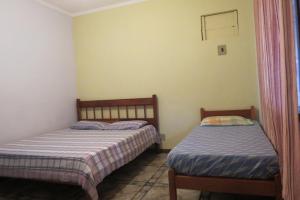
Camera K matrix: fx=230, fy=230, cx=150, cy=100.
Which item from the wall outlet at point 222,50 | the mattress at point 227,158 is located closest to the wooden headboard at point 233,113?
the wall outlet at point 222,50

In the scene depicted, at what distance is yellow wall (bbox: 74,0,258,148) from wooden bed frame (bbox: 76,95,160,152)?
125 millimetres

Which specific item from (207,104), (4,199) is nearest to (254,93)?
(207,104)

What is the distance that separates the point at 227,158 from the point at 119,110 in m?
2.49

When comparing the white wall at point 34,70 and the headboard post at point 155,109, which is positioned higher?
the white wall at point 34,70

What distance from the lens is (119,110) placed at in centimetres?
396

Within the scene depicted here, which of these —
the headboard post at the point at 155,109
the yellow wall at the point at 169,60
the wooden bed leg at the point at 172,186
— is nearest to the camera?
the wooden bed leg at the point at 172,186

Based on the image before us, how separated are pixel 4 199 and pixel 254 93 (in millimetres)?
3272

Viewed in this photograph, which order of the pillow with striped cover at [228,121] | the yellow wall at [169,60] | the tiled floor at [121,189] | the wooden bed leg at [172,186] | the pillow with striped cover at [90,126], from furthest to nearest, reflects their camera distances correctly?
1. the pillow with striped cover at [90,126]
2. the yellow wall at [169,60]
3. the pillow with striped cover at [228,121]
4. the tiled floor at [121,189]
5. the wooden bed leg at [172,186]

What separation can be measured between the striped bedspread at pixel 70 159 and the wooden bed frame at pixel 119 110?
934mm

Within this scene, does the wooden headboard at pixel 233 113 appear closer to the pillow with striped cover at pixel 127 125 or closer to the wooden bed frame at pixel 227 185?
the pillow with striped cover at pixel 127 125

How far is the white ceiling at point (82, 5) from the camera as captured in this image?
367 cm

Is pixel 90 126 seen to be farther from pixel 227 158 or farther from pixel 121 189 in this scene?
pixel 227 158

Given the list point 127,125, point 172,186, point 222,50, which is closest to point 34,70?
point 127,125

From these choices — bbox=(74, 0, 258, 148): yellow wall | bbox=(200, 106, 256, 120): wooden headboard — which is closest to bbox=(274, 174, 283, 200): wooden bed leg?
bbox=(200, 106, 256, 120): wooden headboard
